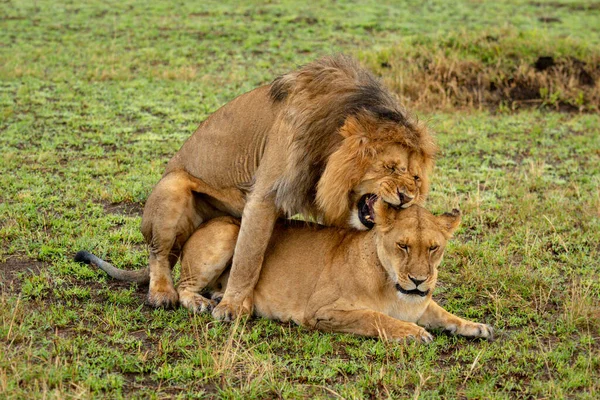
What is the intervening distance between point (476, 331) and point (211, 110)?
6189 millimetres

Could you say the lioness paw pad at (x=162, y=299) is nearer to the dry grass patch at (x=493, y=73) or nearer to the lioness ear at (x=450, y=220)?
the lioness ear at (x=450, y=220)

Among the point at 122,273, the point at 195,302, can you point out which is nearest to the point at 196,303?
the point at 195,302

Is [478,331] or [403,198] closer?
[403,198]

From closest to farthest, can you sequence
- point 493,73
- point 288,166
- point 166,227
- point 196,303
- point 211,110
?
point 288,166, point 196,303, point 166,227, point 211,110, point 493,73

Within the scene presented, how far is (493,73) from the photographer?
11430 mm

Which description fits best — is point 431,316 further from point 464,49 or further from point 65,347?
point 464,49

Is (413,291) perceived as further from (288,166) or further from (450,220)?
(288,166)

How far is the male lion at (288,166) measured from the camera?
452 cm

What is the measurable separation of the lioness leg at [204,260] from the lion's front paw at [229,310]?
18cm

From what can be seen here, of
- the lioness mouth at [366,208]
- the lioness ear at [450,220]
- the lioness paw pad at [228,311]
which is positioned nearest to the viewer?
the lioness mouth at [366,208]

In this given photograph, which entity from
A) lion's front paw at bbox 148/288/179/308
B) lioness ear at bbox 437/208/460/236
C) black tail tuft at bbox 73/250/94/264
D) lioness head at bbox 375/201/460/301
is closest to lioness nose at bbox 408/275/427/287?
lioness head at bbox 375/201/460/301

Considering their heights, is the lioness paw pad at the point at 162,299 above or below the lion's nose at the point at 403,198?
below

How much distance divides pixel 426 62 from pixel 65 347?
27.4 ft

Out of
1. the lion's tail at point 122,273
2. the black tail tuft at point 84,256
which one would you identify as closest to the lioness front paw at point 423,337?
the lion's tail at point 122,273
